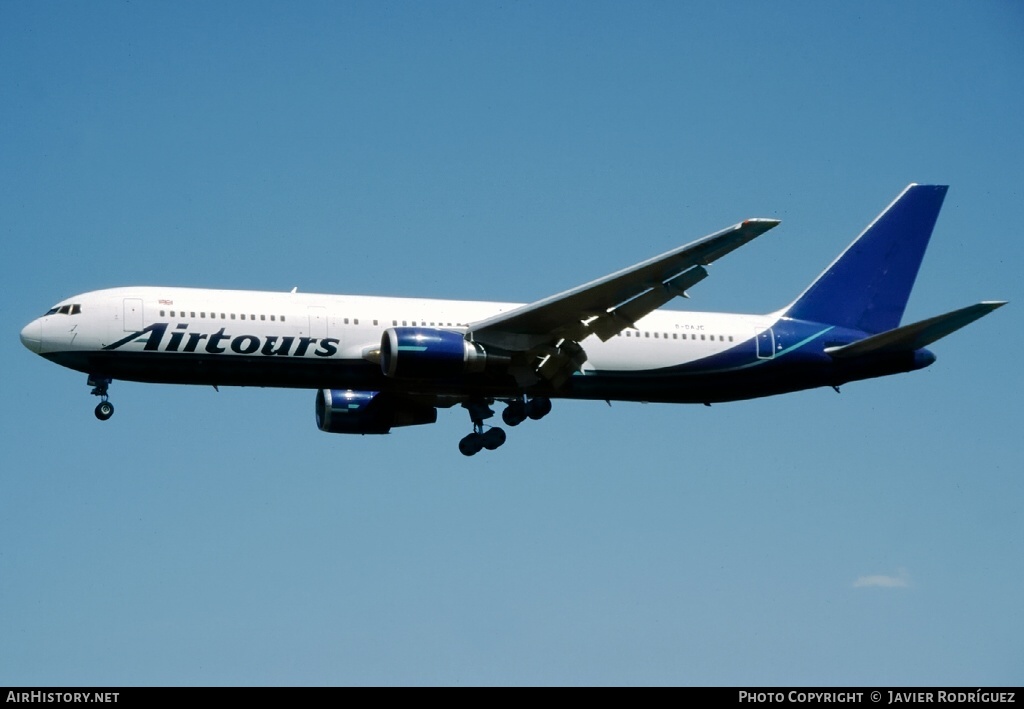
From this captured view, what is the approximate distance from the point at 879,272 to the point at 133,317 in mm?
26062

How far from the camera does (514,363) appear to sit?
47.5 metres

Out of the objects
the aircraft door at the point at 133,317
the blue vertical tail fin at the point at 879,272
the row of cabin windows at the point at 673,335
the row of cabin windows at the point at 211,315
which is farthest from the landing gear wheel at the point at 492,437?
the aircraft door at the point at 133,317

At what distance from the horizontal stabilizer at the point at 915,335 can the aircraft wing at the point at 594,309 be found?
8660 millimetres

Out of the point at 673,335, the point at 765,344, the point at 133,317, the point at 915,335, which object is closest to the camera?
the point at 133,317

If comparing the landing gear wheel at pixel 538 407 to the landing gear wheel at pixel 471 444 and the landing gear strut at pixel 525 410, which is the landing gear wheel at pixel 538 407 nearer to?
the landing gear strut at pixel 525 410

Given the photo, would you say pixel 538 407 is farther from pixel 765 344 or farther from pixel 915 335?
pixel 915 335

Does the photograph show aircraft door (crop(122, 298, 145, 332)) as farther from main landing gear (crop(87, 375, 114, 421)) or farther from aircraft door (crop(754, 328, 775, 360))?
aircraft door (crop(754, 328, 775, 360))

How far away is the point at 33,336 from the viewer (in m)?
46.1

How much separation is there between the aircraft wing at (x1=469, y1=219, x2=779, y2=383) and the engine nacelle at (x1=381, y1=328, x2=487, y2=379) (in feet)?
2.61

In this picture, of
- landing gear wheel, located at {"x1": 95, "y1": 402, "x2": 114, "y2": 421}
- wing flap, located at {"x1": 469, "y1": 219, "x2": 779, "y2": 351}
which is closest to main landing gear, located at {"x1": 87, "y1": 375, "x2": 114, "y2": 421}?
landing gear wheel, located at {"x1": 95, "y1": 402, "x2": 114, "y2": 421}

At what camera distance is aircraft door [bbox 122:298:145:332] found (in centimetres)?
4575

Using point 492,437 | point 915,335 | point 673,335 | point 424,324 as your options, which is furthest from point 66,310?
point 915,335
